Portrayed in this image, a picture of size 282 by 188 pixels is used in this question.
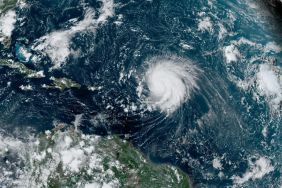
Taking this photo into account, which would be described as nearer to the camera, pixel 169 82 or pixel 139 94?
pixel 139 94

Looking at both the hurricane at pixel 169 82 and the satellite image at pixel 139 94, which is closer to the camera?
the satellite image at pixel 139 94

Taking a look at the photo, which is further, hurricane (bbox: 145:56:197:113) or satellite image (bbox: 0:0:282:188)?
hurricane (bbox: 145:56:197:113)

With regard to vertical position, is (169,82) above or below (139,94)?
above

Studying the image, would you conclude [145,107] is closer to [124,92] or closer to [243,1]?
[124,92]

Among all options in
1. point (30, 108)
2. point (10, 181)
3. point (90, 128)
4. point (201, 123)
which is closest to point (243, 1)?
point (201, 123)
